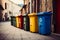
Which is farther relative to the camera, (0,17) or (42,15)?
(0,17)

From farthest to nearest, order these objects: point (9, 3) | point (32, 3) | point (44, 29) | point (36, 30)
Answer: point (9, 3)
point (32, 3)
point (36, 30)
point (44, 29)

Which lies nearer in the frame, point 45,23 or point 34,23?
point 45,23

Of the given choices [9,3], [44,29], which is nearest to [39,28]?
[44,29]

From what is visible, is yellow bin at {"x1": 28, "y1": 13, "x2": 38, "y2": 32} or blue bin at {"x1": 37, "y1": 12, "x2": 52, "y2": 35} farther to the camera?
yellow bin at {"x1": 28, "y1": 13, "x2": 38, "y2": 32}

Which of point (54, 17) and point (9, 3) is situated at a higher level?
point (9, 3)

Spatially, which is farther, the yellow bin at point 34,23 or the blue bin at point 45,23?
the yellow bin at point 34,23

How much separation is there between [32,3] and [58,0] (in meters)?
10.4

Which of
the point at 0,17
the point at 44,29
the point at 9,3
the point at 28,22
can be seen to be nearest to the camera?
the point at 44,29

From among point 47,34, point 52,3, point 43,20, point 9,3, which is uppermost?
point 9,3

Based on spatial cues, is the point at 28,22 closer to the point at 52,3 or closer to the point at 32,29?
the point at 32,29

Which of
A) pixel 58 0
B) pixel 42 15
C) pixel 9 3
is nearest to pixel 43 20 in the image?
pixel 42 15

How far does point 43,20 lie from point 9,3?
5436 centimetres

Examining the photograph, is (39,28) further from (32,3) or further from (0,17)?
(0,17)

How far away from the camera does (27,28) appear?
1524 centimetres
